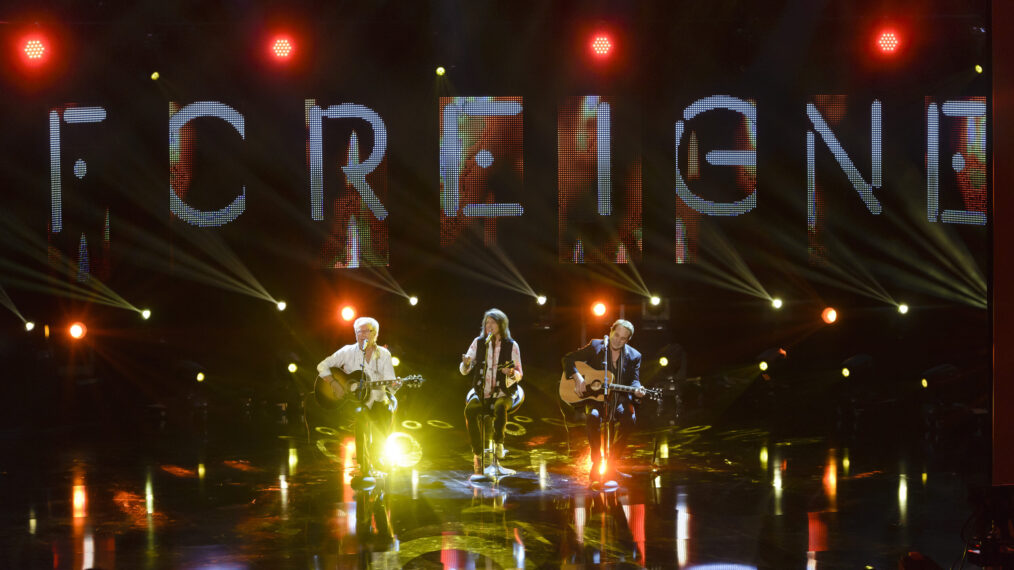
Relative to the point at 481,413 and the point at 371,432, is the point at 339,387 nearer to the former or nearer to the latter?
the point at 371,432

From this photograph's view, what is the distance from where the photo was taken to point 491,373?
27.5 ft

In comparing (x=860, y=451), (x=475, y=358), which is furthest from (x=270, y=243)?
(x=860, y=451)

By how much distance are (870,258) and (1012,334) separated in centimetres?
866

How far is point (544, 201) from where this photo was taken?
11.5m

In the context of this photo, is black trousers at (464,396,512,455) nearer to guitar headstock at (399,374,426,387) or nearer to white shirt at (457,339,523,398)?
white shirt at (457,339,523,398)

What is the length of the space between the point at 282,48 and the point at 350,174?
5.62ft

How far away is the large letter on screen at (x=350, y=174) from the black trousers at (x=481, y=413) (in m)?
3.92

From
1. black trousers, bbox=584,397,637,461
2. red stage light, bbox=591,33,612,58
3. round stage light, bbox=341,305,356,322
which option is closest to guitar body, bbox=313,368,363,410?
black trousers, bbox=584,397,637,461

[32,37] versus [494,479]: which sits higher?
[32,37]

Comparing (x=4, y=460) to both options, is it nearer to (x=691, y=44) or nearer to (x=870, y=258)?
(x=691, y=44)

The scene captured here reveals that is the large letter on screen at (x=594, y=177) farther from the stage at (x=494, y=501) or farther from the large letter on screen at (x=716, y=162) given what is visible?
the stage at (x=494, y=501)

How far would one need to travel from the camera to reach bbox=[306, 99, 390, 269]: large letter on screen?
1138 cm

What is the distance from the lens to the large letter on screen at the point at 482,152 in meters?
11.4

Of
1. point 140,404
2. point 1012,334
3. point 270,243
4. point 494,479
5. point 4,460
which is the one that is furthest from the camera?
point 140,404
